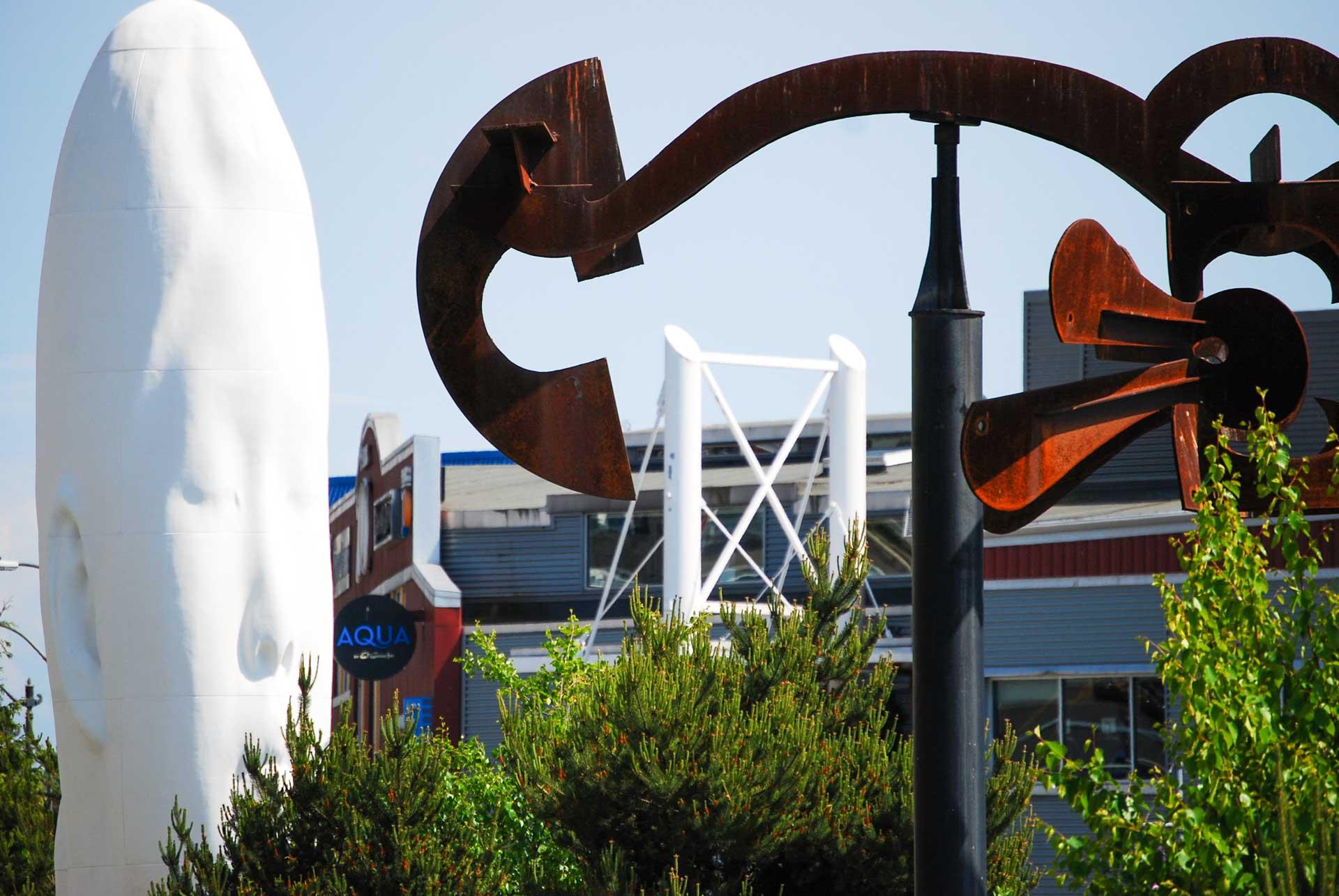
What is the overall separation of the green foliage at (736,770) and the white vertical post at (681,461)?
6.62 m

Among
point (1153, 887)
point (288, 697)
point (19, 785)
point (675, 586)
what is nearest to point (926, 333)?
point (1153, 887)

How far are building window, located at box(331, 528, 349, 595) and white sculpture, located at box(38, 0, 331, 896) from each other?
33838mm

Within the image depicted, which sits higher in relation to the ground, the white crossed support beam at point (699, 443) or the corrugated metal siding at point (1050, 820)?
the white crossed support beam at point (699, 443)

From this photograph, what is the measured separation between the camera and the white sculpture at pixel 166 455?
12.6m

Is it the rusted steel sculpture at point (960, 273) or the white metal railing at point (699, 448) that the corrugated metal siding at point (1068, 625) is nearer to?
the white metal railing at point (699, 448)

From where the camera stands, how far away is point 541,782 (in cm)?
1464

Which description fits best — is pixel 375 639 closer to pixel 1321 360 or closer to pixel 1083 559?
pixel 1083 559

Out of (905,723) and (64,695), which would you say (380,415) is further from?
(64,695)

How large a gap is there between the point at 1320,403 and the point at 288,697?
29.9ft

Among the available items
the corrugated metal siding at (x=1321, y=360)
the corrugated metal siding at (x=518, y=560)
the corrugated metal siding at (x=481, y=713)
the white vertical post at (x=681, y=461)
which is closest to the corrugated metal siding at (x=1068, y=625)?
the white vertical post at (x=681, y=461)

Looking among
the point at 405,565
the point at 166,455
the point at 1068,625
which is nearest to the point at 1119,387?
the point at 166,455

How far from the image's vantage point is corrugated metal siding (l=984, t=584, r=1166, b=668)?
2461cm

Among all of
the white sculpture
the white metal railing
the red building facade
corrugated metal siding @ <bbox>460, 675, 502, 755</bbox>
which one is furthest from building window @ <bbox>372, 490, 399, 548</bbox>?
the white sculpture

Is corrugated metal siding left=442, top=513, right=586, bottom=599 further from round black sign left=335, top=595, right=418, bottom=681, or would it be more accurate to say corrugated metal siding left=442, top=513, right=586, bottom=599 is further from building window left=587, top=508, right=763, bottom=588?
round black sign left=335, top=595, right=418, bottom=681
